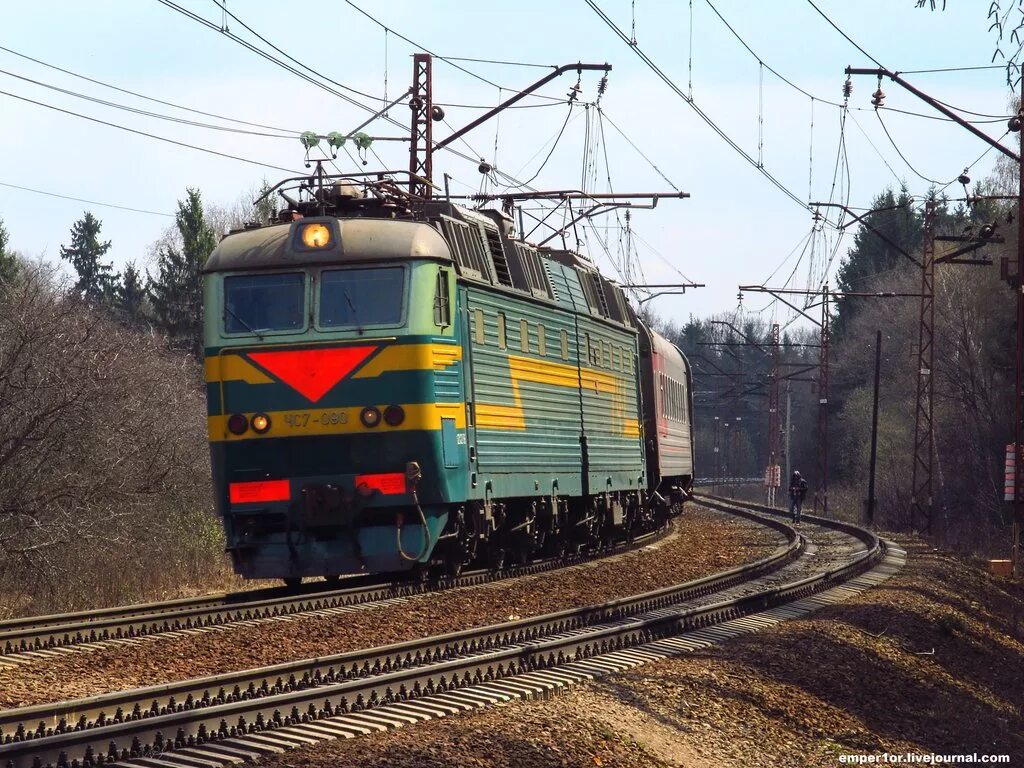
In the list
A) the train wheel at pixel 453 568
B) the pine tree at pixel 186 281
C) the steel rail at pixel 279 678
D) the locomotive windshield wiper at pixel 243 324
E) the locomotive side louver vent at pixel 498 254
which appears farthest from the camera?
the pine tree at pixel 186 281

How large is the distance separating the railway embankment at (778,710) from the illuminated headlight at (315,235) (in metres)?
5.78

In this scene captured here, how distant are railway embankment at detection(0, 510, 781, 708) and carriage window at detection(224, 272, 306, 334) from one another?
3.06 m

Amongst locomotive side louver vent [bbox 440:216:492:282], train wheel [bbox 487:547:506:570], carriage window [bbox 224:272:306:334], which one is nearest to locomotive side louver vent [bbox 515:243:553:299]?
locomotive side louver vent [bbox 440:216:492:282]

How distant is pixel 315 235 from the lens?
15.1 metres

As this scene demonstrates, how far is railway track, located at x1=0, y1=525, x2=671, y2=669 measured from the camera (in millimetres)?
12117

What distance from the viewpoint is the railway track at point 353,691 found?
7.78 meters

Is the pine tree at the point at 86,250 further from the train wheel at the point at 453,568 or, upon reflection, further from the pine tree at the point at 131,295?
the train wheel at the point at 453,568

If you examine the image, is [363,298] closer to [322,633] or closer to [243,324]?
[243,324]

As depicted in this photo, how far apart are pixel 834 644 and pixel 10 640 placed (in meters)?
7.38

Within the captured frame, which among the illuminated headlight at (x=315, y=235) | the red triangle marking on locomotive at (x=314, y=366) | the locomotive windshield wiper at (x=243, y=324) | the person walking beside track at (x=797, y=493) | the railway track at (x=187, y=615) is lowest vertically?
the railway track at (x=187, y=615)

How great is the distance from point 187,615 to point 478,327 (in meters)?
4.71

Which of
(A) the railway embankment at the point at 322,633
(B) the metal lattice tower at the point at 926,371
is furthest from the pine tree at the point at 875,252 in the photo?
(A) the railway embankment at the point at 322,633

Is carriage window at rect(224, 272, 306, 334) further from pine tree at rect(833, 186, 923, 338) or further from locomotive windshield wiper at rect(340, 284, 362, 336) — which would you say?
pine tree at rect(833, 186, 923, 338)

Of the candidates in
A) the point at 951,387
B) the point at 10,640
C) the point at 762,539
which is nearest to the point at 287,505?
the point at 10,640
